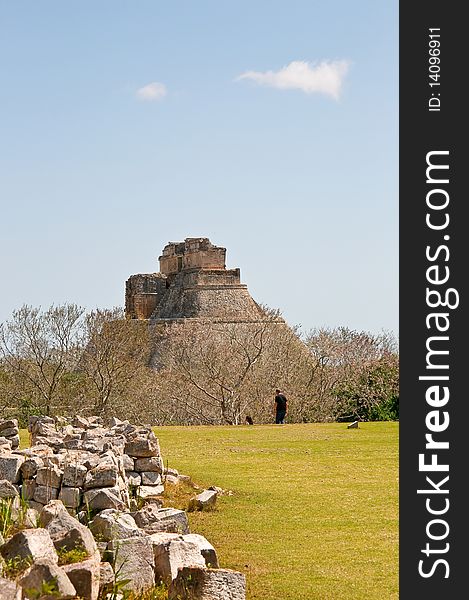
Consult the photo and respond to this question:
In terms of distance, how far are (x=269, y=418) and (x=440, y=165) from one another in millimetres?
27436

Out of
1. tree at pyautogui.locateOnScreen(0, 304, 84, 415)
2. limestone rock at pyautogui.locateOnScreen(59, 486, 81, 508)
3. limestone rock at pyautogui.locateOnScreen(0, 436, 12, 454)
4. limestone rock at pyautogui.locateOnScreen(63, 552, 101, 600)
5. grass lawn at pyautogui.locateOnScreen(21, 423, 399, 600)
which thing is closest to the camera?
limestone rock at pyautogui.locateOnScreen(63, 552, 101, 600)

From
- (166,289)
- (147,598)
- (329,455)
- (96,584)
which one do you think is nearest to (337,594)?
(147,598)

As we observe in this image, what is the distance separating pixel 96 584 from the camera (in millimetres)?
6418

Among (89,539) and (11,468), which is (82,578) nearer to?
(89,539)

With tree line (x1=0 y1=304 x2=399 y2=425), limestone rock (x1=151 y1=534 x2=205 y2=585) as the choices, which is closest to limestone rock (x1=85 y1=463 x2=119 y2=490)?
limestone rock (x1=151 y1=534 x2=205 y2=585)

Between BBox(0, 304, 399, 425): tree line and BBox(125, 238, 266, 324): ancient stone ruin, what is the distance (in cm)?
1960

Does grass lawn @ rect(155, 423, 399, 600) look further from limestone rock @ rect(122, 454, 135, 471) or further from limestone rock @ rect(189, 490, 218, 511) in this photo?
limestone rock @ rect(122, 454, 135, 471)

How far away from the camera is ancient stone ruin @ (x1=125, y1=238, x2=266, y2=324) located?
203 feet

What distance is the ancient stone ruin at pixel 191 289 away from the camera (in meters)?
62.0

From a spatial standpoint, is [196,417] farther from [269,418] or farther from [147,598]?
[147,598]

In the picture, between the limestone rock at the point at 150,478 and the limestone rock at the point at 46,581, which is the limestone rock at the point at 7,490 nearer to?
the limestone rock at the point at 46,581

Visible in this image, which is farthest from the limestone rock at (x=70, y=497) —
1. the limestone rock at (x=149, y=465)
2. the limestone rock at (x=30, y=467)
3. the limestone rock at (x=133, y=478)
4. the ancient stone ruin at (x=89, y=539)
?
the limestone rock at (x=149, y=465)

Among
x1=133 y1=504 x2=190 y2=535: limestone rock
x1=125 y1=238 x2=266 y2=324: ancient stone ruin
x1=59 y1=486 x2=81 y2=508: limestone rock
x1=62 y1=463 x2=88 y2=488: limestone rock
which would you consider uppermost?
x1=125 y1=238 x2=266 y2=324: ancient stone ruin

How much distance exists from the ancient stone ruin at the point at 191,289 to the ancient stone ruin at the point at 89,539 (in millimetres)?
46541
